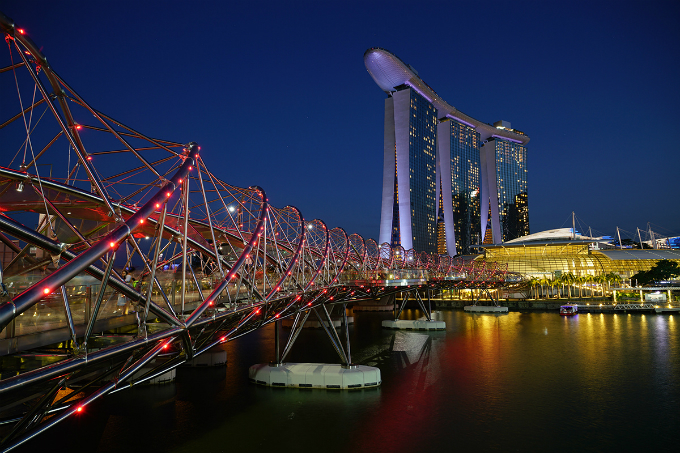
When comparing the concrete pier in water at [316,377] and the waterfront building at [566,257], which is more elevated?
the waterfront building at [566,257]

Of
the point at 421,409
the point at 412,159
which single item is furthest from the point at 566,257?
the point at 421,409

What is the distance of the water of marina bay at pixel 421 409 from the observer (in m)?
21.1

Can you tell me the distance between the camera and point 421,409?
25.7 meters

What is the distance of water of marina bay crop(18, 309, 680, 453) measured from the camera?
2112 centimetres

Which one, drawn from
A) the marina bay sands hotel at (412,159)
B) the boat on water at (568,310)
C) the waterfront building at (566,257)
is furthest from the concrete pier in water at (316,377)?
the marina bay sands hotel at (412,159)

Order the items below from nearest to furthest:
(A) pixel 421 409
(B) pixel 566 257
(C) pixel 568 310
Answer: (A) pixel 421 409, (C) pixel 568 310, (B) pixel 566 257

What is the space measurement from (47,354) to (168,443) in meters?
13.9

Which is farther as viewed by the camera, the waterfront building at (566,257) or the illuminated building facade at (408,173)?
the illuminated building facade at (408,173)

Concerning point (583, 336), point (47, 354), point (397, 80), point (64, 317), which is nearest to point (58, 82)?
point (64, 317)

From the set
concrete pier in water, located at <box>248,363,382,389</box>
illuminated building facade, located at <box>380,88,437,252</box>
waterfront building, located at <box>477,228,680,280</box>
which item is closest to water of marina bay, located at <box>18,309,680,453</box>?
concrete pier in water, located at <box>248,363,382,389</box>

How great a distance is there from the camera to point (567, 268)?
121625 millimetres

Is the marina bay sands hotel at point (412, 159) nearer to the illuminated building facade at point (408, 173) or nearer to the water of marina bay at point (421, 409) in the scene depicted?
the illuminated building facade at point (408, 173)

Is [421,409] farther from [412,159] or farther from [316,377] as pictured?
[412,159]

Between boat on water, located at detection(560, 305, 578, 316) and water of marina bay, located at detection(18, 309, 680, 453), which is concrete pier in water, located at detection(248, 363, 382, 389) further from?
boat on water, located at detection(560, 305, 578, 316)
